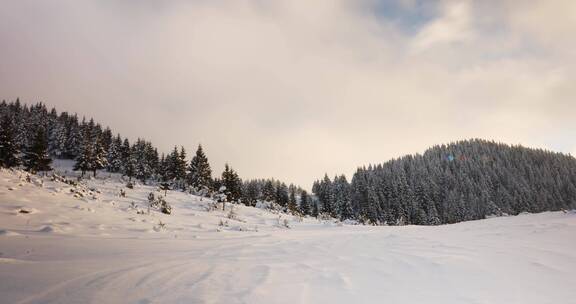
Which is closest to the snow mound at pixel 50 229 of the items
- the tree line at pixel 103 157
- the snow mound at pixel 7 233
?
the snow mound at pixel 7 233

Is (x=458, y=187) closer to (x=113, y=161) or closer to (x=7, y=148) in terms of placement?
(x=113, y=161)

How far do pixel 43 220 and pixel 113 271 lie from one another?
24.1ft

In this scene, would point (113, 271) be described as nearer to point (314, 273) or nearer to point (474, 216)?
point (314, 273)

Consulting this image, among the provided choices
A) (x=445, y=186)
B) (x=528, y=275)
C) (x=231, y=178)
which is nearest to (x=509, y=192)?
(x=445, y=186)

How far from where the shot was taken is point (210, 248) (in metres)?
7.57

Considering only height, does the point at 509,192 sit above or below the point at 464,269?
above

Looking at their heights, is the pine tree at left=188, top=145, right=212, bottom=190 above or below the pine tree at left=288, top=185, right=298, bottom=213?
above

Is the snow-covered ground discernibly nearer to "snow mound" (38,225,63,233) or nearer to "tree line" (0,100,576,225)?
"snow mound" (38,225,63,233)

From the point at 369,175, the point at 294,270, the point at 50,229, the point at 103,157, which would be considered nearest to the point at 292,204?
the point at 103,157

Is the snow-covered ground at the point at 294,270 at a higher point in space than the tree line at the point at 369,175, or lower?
lower

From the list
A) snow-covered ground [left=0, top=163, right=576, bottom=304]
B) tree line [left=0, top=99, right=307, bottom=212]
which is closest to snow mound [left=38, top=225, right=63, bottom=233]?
snow-covered ground [left=0, top=163, right=576, bottom=304]

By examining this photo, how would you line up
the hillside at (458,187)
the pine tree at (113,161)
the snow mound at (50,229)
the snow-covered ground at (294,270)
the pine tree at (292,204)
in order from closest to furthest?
1. the snow-covered ground at (294,270)
2. the snow mound at (50,229)
3. the pine tree at (292,204)
4. the pine tree at (113,161)
5. the hillside at (458,187)

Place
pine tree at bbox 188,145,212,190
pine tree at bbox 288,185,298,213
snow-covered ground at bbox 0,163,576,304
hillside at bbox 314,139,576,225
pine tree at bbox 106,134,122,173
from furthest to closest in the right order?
1. hillside at bbox 314,139,576,225
2. pine tree at bbox 106,134,122,173
3. pine tree at bbox 188,145,212,190
4. pine tree at bbox 288,185,298,213
5. snow-covered ground at bbox 0,163,576,304

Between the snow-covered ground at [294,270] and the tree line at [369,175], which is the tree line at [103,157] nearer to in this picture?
the tree line at [369,175]
